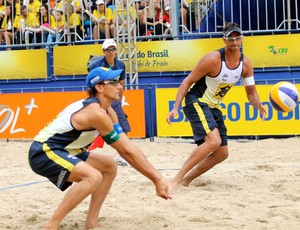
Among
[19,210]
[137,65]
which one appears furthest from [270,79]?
[19,210]

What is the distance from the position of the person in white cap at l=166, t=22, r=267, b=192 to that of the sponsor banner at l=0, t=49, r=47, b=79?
775cm

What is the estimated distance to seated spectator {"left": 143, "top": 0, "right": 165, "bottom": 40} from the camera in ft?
49.4

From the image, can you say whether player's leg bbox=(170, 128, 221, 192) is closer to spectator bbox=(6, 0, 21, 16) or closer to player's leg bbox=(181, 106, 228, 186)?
player's leg bbox=(181, 106, 228, 186)

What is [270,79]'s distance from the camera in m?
13.3

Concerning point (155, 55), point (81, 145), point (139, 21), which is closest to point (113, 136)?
point (81, 145)

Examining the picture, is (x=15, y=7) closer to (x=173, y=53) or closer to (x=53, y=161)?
(x=173, y=53)

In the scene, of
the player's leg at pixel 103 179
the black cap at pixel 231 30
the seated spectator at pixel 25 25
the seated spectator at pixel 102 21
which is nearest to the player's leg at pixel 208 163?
the black cap at pixel 231 30

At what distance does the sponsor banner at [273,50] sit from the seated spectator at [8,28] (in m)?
5.31

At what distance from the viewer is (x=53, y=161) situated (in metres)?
5.94

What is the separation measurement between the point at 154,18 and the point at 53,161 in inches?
375

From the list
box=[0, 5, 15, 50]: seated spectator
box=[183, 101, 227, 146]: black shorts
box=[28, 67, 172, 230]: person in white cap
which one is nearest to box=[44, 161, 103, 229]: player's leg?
box=[28, 67, 172, 230]: person in white cap

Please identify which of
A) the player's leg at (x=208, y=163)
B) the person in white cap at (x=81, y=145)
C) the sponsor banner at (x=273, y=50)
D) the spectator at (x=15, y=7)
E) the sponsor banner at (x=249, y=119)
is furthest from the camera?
the spectator at (x=15, y=7)

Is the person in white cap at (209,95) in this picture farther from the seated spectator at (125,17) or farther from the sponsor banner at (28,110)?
the seated spectator at (125,17)

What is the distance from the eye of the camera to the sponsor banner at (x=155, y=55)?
47.4 feet
